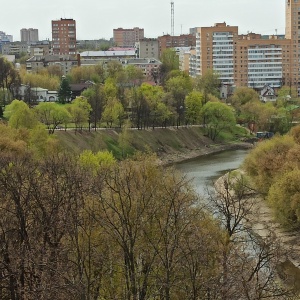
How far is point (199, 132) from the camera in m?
53.9

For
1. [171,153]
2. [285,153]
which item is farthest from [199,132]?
[285,153]

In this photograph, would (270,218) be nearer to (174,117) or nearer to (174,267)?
(174,267)

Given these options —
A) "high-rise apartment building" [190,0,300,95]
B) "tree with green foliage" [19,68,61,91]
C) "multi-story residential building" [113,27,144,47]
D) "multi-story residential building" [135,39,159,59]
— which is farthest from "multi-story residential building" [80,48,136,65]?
"multi-story residential building" [113,27,144,47]

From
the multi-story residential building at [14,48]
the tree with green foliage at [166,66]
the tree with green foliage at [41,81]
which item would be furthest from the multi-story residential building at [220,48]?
the multi-story residential building at [14,48]

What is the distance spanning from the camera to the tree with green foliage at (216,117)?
54.0 meters

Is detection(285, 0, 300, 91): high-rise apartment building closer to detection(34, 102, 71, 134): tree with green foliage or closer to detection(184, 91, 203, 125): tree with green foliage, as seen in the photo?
detection(184, 91, 203, 125): tree with green foliage

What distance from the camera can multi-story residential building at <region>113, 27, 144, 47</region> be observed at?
496 ft

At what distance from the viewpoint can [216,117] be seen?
54125mm

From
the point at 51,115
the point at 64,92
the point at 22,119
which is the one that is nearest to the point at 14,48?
the point at 64,92

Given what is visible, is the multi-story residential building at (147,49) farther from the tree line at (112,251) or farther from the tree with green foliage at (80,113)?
the tree line at (112,251)

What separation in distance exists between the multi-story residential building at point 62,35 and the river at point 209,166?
5606cm

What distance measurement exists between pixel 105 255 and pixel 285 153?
18.3m

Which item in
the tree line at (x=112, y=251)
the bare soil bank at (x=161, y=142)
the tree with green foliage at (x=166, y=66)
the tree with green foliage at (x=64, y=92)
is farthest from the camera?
the tree with green foliage at (x=166, y=66)

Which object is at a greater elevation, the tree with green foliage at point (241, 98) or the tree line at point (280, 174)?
the tree with green foliage at point (241, 98)
